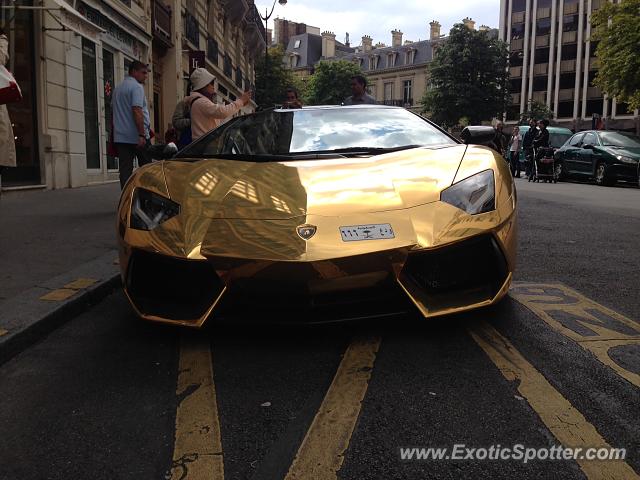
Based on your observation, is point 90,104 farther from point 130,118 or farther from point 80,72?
point 130,118

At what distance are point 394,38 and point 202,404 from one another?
83.6m

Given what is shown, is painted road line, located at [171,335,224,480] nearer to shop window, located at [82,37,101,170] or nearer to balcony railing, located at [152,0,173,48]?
shop window, located at [82,37,101,170]

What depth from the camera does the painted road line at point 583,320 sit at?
2.63 metres

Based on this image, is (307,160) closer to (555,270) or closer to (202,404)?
(202,404)

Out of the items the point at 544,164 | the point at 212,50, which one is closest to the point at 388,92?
the point at 212,50

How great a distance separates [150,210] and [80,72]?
425 inches

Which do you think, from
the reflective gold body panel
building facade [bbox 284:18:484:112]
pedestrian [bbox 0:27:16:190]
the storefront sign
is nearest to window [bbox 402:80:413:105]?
building facade [bbox 284:18:484:112]

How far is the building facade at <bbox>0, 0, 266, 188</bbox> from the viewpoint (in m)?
10.5

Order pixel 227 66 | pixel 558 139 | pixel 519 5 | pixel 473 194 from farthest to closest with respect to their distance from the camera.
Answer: pixel 519 5 < pixel 227 66 < pixel 558 139 < pixel 473 194

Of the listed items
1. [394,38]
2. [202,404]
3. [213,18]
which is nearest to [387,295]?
[202,404]

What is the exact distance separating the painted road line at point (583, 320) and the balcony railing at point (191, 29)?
19736 mm

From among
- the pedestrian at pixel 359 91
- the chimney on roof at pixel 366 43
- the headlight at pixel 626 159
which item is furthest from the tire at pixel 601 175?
the chimney on roof at pixel 366 43

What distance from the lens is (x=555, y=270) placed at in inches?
168

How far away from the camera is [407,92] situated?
74188mm
